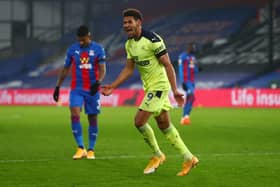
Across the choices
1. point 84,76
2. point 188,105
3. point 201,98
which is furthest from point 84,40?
point 201,98

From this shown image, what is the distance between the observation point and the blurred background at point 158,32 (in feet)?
143

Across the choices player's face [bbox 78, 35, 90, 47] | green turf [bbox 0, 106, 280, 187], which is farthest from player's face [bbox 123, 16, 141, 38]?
player's face [bbox 78, 35, 90, 47]

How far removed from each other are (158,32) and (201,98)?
15.1 meters

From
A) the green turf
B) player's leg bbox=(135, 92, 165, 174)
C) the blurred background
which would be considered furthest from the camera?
the blurred background

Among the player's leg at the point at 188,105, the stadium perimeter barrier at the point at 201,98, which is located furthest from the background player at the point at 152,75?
the stadium perimeter barrier at the point at 201,98

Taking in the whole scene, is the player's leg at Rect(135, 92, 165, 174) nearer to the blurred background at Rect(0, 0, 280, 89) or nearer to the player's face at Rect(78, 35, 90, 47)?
the player's face at Rect(78, 35, 90, 47)

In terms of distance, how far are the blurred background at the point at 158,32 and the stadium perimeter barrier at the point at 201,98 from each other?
224 inches

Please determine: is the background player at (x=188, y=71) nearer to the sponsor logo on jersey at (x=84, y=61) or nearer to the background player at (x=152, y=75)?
the sponsor logo on jersey at (x=84, y=61)

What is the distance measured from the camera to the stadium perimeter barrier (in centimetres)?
3381

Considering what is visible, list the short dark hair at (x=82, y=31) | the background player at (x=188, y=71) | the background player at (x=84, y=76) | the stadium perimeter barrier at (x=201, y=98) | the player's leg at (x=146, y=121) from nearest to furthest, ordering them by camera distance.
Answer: the player's leg at (x=146, y=121), the short dark hair at (x=82, y=31), the background player at (x=84, y=76), the background player at (x=188, y=71), the stadium perimeter barrier at (x=201, y=98)

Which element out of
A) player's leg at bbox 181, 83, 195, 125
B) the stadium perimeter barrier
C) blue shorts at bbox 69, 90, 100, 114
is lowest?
the stadium perimeter barrier

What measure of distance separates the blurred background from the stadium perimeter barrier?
18.7 ft

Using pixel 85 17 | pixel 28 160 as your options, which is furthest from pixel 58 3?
pixel 28 160

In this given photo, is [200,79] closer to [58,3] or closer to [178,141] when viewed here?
[58,3]
